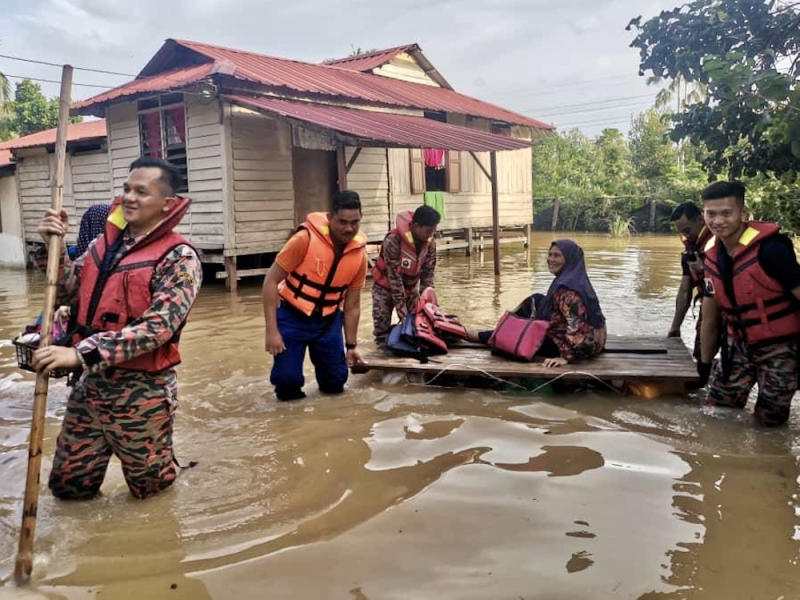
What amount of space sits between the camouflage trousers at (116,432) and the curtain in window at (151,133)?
10835 millimetres

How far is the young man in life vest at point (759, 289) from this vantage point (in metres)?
4.27

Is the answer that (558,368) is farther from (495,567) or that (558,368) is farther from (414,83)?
(414,83)

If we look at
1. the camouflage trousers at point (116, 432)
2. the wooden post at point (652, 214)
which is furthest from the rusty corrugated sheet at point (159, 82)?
the wooden post at point (652, 214)

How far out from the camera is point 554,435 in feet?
14.7

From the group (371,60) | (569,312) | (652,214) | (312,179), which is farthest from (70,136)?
(652,214)

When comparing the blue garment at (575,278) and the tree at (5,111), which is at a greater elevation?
the tree at (5,111)

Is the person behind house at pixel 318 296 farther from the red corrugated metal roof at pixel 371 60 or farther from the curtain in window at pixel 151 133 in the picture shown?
the red corrugated metal roof at pixel 371 60

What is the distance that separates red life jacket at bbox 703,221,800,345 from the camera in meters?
4.30

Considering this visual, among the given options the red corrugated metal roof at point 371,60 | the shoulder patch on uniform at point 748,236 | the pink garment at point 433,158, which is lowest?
the shoulder patch on uniform at point 748,236

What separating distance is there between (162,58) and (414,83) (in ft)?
23.7

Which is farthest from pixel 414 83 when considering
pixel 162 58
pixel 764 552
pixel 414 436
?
pixel 764 552

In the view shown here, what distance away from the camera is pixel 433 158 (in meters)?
16.8

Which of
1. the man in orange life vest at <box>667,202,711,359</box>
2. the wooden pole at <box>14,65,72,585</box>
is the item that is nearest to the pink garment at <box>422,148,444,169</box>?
the man in orange life vest at <box>667,202,711,359</box>

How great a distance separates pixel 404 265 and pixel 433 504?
3.27 meters
